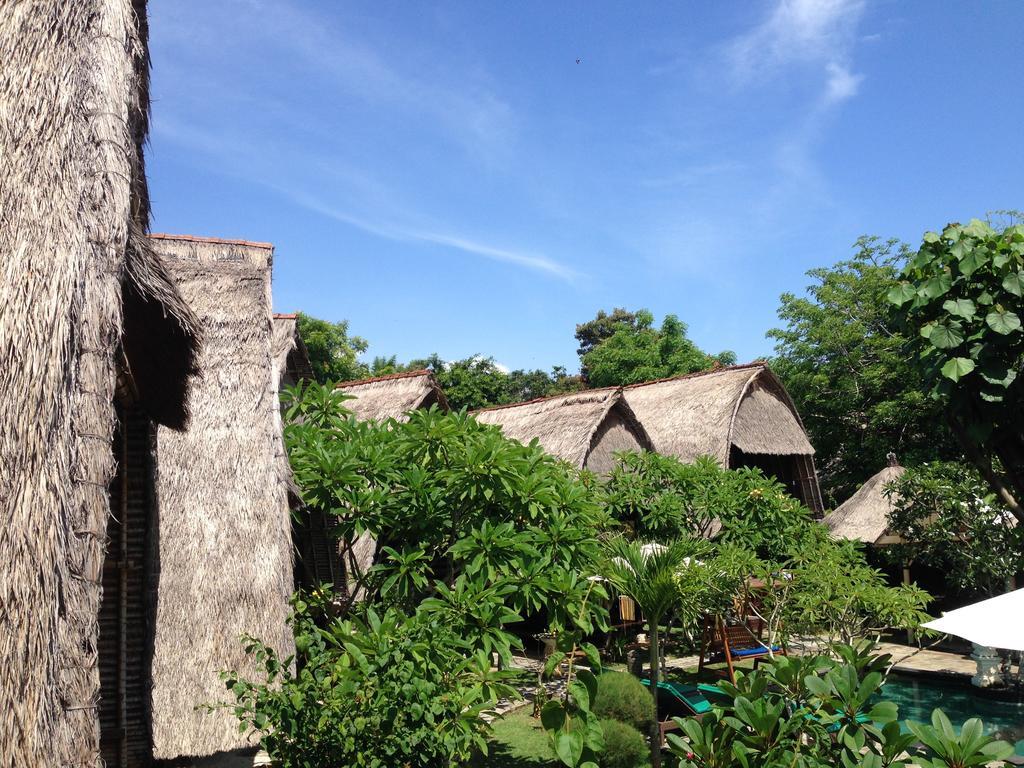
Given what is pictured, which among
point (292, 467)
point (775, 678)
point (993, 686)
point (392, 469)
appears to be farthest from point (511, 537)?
point (993, 686)

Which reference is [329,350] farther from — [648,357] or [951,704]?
[951,704]

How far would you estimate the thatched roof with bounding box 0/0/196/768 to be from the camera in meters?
2.44

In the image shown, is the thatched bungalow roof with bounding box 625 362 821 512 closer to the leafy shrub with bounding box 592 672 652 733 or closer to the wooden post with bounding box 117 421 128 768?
the leafy shrub with bounding box 592 672 652 733

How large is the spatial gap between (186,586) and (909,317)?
17.5 feet

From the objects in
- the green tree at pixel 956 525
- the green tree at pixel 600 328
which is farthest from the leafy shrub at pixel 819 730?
the green tree at pixel 600 328

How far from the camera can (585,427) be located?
13.6m

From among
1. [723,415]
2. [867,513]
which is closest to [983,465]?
[723,415]

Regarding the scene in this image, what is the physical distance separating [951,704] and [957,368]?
9234 mm

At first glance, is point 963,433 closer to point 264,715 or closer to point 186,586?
point 264,715

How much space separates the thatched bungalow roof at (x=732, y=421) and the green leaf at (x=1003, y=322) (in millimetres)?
11410

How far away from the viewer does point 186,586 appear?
6066mm

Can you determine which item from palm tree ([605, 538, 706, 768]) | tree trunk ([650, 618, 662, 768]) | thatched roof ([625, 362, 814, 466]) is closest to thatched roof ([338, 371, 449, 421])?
thatched roof ([625, 362, 814, 466])

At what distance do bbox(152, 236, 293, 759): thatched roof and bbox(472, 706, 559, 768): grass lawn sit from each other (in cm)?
241

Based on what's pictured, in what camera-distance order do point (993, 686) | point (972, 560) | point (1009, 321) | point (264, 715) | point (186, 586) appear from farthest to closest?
point (972, 560) < point (993, 686) < point (186, 586) < point (264, 715) < point (1009, 321)
